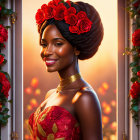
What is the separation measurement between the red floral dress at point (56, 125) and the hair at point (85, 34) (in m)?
0.27

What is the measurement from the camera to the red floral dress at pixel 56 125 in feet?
3.74

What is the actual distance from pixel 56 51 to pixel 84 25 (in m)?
0.16

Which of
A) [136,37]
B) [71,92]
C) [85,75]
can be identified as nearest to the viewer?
[71,92]

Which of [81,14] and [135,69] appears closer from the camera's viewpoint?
[81,14]

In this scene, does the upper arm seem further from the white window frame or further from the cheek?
the white window frame

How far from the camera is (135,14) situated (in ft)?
7.25

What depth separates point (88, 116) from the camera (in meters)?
1.09

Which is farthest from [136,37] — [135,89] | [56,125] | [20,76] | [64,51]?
[56,125]

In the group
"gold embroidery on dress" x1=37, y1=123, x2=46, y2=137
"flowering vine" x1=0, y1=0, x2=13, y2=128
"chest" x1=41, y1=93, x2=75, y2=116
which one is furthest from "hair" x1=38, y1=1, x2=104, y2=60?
"flowering vine" x1=0, y1=0, x2=13, y2=128

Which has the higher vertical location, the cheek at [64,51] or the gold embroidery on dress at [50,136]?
the cheek at [64,51]

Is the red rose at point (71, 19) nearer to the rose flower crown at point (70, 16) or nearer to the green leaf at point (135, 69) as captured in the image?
the rose flower crown at point (70, 16)

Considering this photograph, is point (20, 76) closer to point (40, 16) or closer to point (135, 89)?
point (135, 89)

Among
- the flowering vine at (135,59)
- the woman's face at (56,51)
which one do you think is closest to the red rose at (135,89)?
the flowering vine at (135,59)

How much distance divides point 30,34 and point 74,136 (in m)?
2.22
